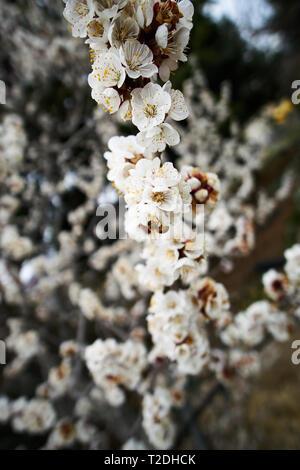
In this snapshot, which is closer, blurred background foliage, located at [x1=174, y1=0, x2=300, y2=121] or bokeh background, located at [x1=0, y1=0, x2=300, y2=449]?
bokeh background, located at [x1=0, y1=0, x2=300, y2=449]

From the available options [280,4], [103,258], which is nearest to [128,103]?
[103,258]

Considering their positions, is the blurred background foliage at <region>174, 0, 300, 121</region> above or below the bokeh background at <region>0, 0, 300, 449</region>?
above

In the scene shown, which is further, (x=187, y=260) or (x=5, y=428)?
(x=5, y=428)

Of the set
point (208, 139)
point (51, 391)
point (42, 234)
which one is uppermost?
point (208, 139)

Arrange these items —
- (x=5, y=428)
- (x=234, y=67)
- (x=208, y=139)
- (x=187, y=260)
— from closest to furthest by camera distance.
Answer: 1. (x=187, y=260)
2. (x=5, y=428)
3. (x=208, y=139)
4. (x=234, y=67)

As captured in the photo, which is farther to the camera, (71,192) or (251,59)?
(251,59)

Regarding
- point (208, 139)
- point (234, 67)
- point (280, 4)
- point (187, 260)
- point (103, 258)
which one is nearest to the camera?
point (187, 260)

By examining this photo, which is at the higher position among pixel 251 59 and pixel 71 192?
pixel 251 59

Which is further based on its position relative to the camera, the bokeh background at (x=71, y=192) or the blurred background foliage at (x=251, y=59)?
the blurred background foliage at (x=251, y=59)

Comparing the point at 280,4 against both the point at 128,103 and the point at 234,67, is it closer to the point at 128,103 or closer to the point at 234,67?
the point at 234,67

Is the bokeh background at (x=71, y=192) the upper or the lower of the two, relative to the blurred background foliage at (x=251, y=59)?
lower

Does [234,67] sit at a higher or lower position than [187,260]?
higher
